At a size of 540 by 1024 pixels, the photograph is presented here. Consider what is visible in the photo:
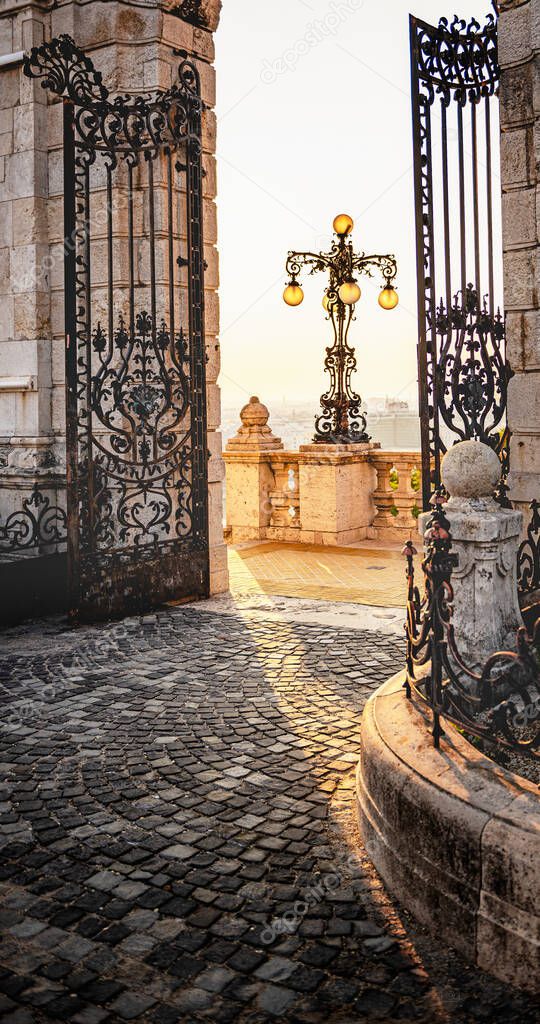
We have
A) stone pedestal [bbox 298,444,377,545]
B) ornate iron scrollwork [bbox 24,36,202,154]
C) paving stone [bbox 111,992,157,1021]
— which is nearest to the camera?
paving stone [bbox 111,992,157,1021]

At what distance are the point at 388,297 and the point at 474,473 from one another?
9.65 m

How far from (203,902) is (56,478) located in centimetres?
662

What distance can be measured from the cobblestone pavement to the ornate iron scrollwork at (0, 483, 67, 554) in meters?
2.32

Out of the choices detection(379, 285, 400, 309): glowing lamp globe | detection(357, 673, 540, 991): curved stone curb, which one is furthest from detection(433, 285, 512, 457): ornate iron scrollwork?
detection(379, 285, 400, 309): glowing lamp globe

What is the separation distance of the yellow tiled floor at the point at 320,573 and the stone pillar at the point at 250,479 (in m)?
0.81

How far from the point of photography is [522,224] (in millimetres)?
6473

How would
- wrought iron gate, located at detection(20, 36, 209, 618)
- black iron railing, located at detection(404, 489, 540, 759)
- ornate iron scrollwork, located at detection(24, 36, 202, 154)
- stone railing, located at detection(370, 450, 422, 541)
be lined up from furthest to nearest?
1. stone railing, located at detection(370, 450, 422, 541)
2. wrought iron gate, located at detection(20, 36, 209, 618)
3. ornate iron scrollwork, located at detection(24, 36, 202, 154)
4. black iron railing, located at detection(404, 489, 540, 759)

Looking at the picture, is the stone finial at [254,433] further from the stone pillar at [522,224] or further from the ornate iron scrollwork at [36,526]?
the stone pillar at [522,224]

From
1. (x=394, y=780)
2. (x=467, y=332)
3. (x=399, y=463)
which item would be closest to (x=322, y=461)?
(x=399, y=463)

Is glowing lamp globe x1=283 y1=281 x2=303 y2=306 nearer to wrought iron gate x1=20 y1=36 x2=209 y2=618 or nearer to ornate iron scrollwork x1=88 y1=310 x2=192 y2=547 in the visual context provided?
wrought iron gate x1=20 y1=36 x2=209 y2=618

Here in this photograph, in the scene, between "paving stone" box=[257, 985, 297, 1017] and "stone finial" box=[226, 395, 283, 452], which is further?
"stone finial" box=[226, 395, 283, 452]

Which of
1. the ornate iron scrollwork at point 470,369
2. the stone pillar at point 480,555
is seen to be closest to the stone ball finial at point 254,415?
the ornate iron scrollwork at point 470,369

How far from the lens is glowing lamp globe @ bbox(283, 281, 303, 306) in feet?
46.7

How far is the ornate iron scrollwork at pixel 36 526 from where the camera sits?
29.3ft
